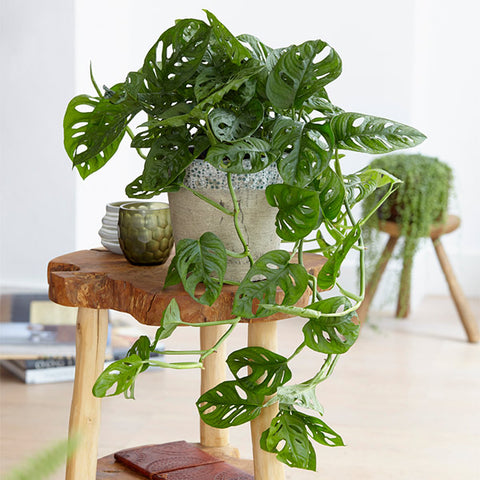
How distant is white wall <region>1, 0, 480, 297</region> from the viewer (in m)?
2.64

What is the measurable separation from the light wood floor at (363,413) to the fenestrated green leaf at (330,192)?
34.1 inches

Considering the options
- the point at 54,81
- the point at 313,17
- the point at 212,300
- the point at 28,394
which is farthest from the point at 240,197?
the point at 313,17

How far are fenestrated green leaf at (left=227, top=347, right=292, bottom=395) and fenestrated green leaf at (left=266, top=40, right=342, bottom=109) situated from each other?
328 millimetres

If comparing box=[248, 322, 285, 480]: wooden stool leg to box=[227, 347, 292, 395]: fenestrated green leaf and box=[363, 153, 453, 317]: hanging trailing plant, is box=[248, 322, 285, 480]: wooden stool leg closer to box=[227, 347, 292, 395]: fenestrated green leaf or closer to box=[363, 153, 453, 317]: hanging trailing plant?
box=[227, 347, 292, 395]: fenestrated green leaf

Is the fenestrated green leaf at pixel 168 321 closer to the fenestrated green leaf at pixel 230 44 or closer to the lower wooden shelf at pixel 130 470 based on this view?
the fenestrated green leaf at pixel 230 44

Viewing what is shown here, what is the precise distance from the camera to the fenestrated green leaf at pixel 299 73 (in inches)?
31.7

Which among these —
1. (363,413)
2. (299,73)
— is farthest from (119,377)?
(363,413)

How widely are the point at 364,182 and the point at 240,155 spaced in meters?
0.26

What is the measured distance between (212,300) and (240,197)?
145 mm

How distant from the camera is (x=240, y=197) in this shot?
3.00ft

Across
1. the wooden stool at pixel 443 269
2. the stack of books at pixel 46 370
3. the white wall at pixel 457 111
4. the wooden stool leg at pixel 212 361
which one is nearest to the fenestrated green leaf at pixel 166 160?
the wooden stool leg at pixel 212 361

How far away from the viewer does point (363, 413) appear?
1896 millimetres

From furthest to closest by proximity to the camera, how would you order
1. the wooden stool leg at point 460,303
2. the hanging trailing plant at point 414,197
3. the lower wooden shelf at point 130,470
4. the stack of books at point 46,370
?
1. the wooden stool leg at point 460,303
2. the hanging trailing plant at point 414,197
3. the stack of books at point 46,370
4. the lower wooden shelf at point 130,470

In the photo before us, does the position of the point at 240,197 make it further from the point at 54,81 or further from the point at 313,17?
the point at 313,17
